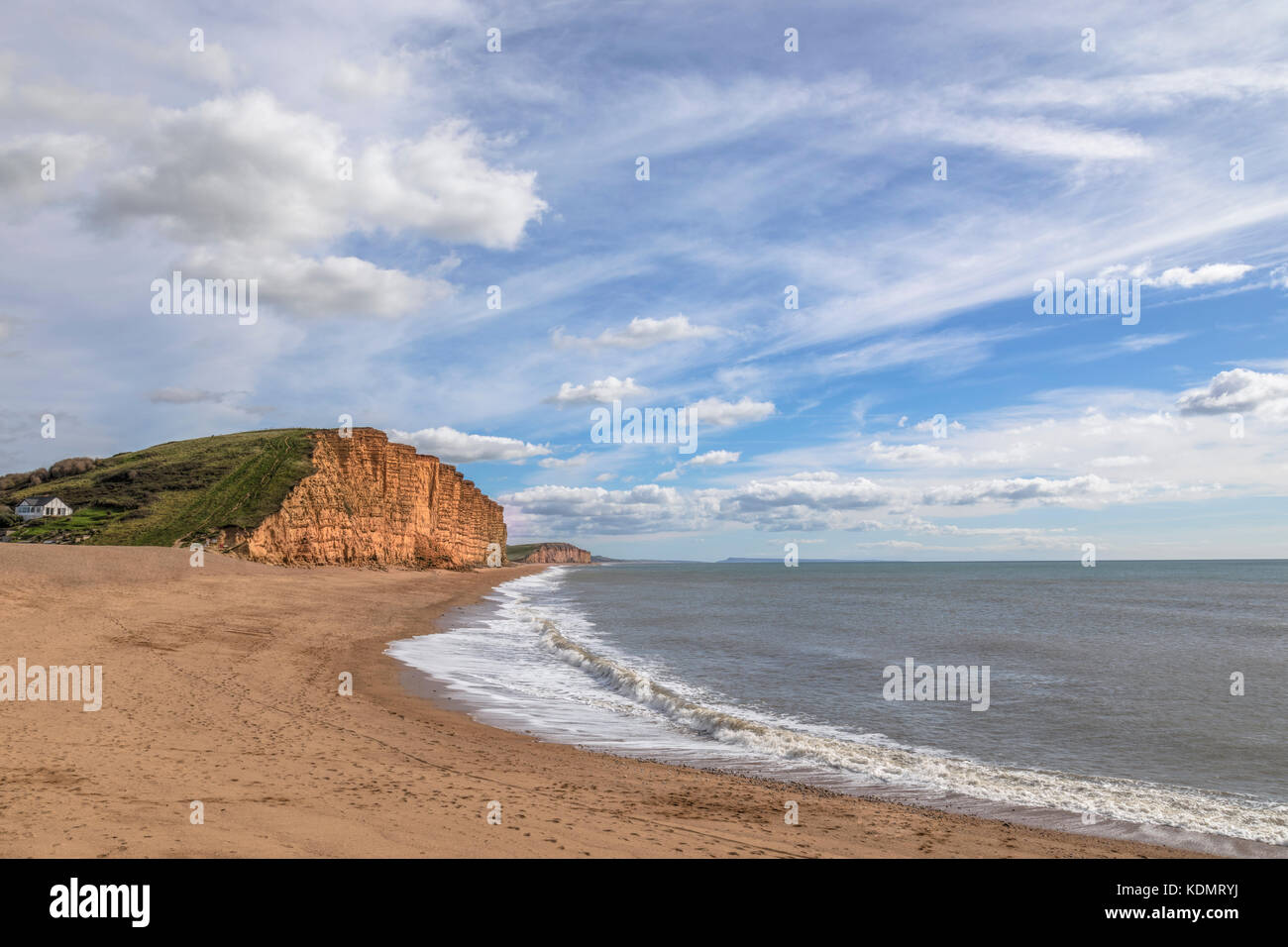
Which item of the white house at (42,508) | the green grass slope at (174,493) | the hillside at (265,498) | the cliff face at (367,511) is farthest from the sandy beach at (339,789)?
the white house at (42,508)

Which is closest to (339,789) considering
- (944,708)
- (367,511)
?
(944,708)

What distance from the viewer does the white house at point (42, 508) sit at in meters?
51.1

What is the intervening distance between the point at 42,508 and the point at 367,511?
77.8ft

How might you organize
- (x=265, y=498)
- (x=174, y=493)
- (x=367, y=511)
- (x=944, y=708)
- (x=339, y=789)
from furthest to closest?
(x=367, y=511)
(x=174, y=493)
(x=265, y=498)
(x=944, y=708)
(x=339, y=789)

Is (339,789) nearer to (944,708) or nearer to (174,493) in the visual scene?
(944,708)

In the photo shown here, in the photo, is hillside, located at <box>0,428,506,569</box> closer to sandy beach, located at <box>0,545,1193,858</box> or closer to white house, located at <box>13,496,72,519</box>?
white house, located at <box>13,496,72,519</box>

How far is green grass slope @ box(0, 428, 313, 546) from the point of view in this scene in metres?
45.8

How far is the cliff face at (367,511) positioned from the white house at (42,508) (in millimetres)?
17450

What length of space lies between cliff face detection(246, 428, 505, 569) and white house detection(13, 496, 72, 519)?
17450 millimetres

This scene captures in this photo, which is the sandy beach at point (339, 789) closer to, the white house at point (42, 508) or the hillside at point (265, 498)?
the hillside at point (265, 498)

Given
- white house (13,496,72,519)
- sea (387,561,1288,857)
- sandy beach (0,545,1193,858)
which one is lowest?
sea (387,561,1288,857)

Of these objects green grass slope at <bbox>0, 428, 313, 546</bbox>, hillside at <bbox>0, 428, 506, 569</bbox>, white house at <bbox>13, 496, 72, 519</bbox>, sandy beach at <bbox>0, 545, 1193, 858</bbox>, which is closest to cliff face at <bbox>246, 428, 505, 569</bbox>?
hillside at <bbox>0, 428, 506, 569</bbox>

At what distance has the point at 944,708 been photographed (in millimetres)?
15430
